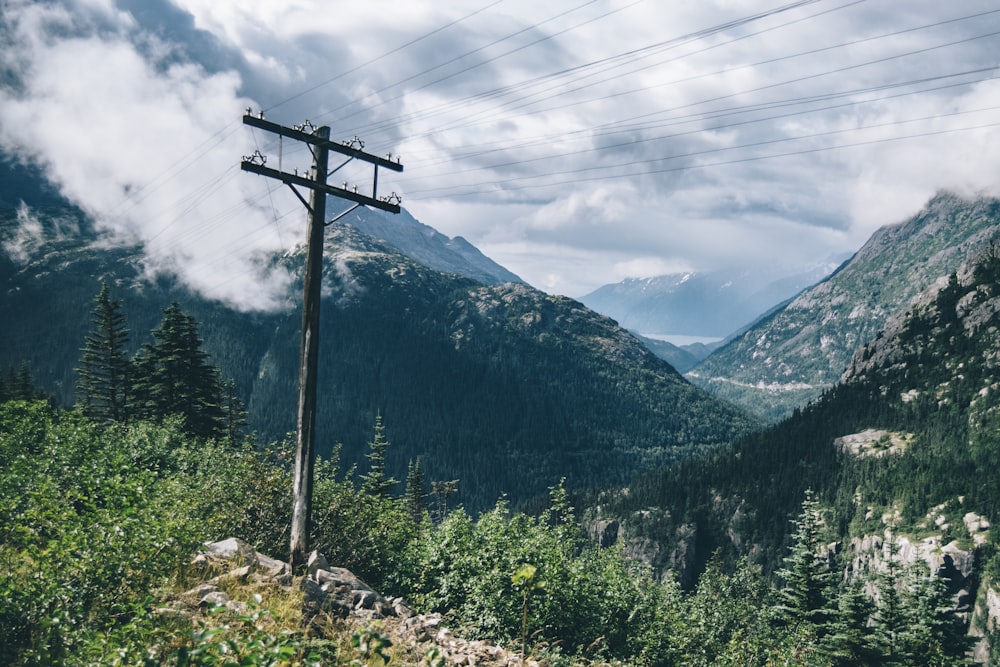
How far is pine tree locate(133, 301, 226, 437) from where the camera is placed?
47.7 meters

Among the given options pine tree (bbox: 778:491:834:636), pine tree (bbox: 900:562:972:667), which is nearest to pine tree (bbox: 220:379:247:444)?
pine tree (bbox: 778:491:834:636)

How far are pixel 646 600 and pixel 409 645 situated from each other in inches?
366

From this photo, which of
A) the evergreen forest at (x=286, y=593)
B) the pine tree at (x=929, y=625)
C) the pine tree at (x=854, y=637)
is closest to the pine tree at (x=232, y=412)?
the evergreen forest at (x=286, y=593)

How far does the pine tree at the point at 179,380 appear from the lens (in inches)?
1877

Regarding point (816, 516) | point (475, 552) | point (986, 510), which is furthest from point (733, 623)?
point (986, 510)

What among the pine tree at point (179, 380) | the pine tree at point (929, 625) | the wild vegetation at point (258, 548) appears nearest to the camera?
the wild vegetation at point (258, 548)

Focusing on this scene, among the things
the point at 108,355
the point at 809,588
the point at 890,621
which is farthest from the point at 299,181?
the point at 108,355

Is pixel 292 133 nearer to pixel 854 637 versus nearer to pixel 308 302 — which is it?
pixel 308 302

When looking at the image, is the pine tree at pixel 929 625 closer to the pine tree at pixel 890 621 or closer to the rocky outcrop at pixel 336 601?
the pine tree at pixel 890 621

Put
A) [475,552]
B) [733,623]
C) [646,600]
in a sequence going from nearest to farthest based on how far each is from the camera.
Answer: [475,552] → [646,600] → [733,623]

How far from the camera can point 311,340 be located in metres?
14.6

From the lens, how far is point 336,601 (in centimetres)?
1116

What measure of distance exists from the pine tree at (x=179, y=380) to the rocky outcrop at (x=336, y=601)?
1601 inches

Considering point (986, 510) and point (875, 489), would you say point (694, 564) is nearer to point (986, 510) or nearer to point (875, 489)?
point (875, 489)
